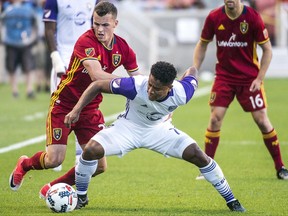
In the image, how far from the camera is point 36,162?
9.89 metres

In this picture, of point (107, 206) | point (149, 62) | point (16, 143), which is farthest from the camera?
point (149, 62)

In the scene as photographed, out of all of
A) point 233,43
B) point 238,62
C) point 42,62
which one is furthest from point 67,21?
point 42,62

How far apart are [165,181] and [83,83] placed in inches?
88.9

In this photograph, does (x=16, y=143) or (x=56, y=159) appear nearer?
(x=56, y=159)

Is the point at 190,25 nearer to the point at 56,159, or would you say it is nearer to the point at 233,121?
the point at 233,121

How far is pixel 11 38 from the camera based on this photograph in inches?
936

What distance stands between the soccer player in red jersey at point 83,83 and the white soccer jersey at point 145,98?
0.49 metres

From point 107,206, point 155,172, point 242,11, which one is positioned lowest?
point 155,172

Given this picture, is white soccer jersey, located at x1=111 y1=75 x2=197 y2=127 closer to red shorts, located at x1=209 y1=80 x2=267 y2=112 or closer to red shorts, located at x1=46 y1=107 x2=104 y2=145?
red shorts, located at x1=46 y1=107 x2=104 y2=145

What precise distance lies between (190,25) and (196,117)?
14.9 meters

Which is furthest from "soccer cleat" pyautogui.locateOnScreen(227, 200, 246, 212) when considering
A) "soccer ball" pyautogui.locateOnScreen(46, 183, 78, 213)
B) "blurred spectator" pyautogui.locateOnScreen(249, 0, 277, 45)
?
"blurred spectator" pyautogui.locateOnScreen(249, 0, 277, 45)

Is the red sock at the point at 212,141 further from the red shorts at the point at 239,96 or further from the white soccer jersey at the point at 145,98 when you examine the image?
the white soccer jersey at the point at 145,98

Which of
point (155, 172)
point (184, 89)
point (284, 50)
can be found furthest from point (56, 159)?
point (284, 50)

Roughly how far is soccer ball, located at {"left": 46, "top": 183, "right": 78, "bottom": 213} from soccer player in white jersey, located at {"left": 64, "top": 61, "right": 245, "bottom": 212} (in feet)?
0.53
